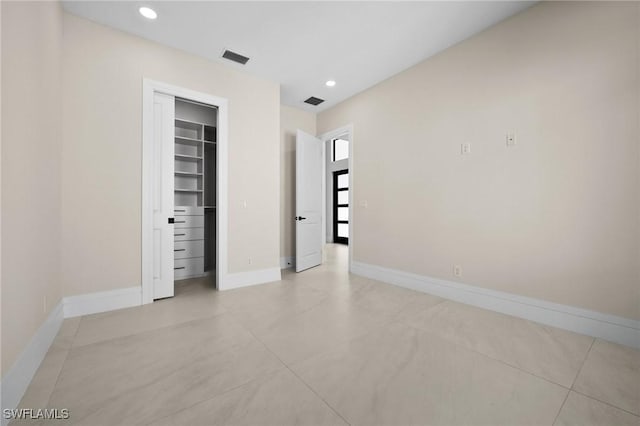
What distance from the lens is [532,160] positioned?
232cm

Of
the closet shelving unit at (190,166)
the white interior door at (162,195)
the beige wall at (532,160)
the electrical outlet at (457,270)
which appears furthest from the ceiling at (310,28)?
the electrical outlet at (457,270)

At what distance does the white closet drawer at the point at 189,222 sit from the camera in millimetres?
3800

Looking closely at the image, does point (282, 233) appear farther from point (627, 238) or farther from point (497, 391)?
point (627, 238)

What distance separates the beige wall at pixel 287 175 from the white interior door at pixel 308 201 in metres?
0.42

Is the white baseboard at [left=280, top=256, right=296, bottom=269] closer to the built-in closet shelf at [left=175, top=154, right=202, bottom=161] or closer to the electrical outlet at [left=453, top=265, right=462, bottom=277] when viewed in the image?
the built-in closet shelf at [left=175, top=154, right=202, bottom=161]

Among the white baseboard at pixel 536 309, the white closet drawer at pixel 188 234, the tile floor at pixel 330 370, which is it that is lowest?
the tile floor at pixel 330 370

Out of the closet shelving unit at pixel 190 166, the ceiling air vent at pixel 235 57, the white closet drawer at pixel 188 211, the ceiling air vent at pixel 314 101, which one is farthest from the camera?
the ceiling air vent at pixel 314 101

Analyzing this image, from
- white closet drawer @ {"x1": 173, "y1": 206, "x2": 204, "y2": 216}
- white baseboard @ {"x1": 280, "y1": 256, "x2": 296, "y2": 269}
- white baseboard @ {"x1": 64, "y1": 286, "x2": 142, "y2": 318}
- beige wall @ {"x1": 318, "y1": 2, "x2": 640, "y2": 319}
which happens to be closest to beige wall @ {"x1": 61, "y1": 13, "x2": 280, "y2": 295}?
white baseboard @ {"x1": 64, "y1": 286, "x2": 142, "y2": 318}

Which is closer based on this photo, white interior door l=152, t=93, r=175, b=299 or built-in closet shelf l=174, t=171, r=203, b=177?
white interior door l=152, t=93, r=175, b=299

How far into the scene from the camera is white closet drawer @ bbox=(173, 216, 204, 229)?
380cm

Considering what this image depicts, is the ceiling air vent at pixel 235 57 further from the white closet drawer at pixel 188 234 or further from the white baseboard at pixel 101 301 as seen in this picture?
the white baseboard at pixel 101 301

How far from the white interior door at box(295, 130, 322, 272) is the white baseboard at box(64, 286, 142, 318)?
2.24m

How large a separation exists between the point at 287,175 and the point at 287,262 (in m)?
1.63

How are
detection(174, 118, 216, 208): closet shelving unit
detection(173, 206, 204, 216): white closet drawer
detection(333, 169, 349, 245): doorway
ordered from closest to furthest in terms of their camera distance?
detection(173, 206, 204, 216): white closet drawer, detection(174, 118, 216, 208): closet shelving unit, detection(333, 169, 349, 245): doorway
